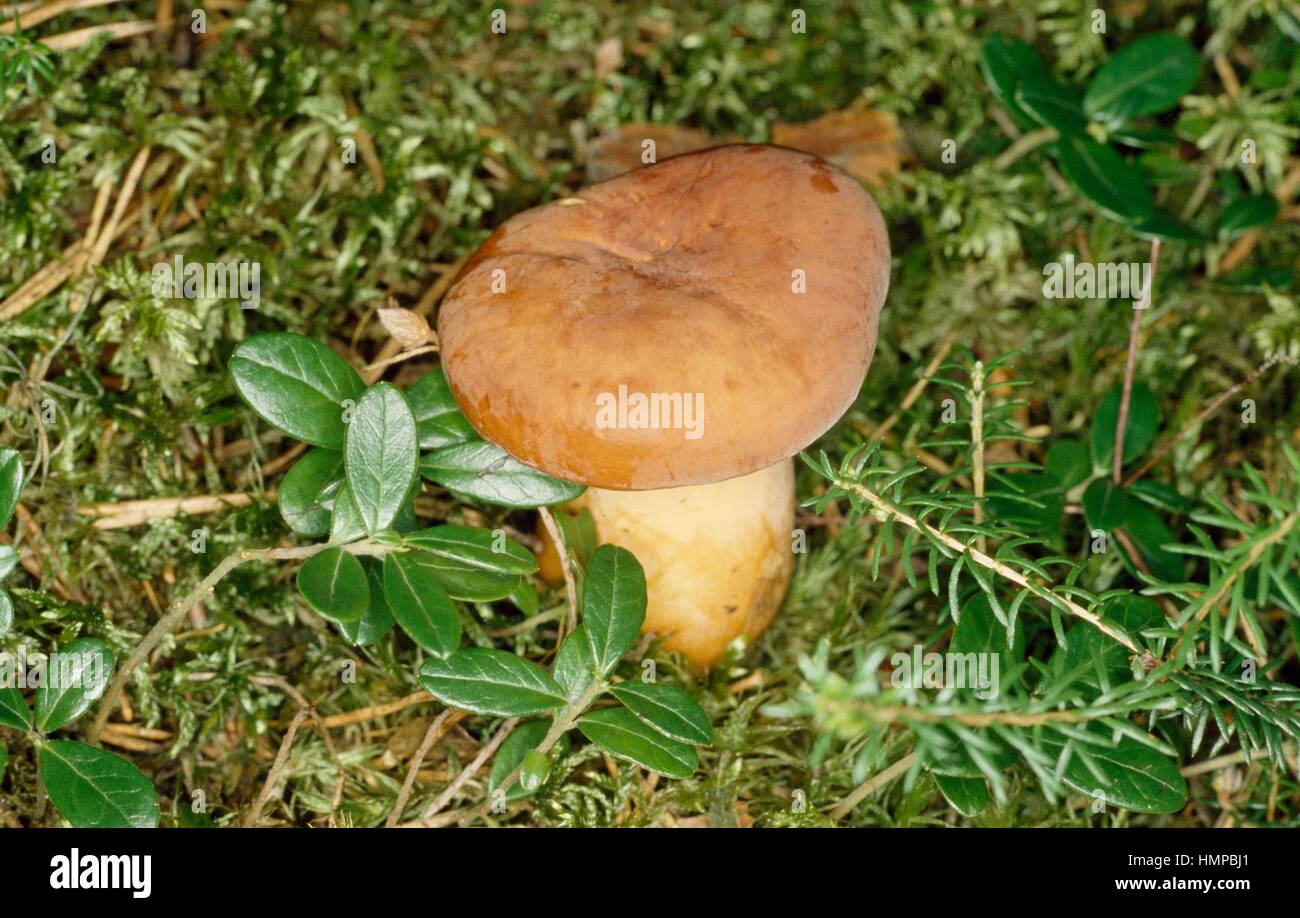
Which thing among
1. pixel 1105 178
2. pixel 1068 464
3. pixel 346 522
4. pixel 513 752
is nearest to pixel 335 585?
pixel 346 522

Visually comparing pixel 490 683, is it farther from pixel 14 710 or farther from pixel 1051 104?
pixel 1051 104

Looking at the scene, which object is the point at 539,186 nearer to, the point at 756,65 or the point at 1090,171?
the point at 756,65

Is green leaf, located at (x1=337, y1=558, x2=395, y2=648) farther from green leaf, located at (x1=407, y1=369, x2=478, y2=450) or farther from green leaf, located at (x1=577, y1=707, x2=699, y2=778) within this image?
green leaf, located at (x1=577, y1=707, x2=699, y2=778)

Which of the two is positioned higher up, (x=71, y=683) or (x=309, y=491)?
(x=309, y=491)

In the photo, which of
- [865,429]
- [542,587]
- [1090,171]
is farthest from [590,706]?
[1090,171]

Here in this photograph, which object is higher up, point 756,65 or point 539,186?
point 756,65

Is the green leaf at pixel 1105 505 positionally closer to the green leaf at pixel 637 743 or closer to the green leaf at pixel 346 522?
the green leaf at pixel 637 743
